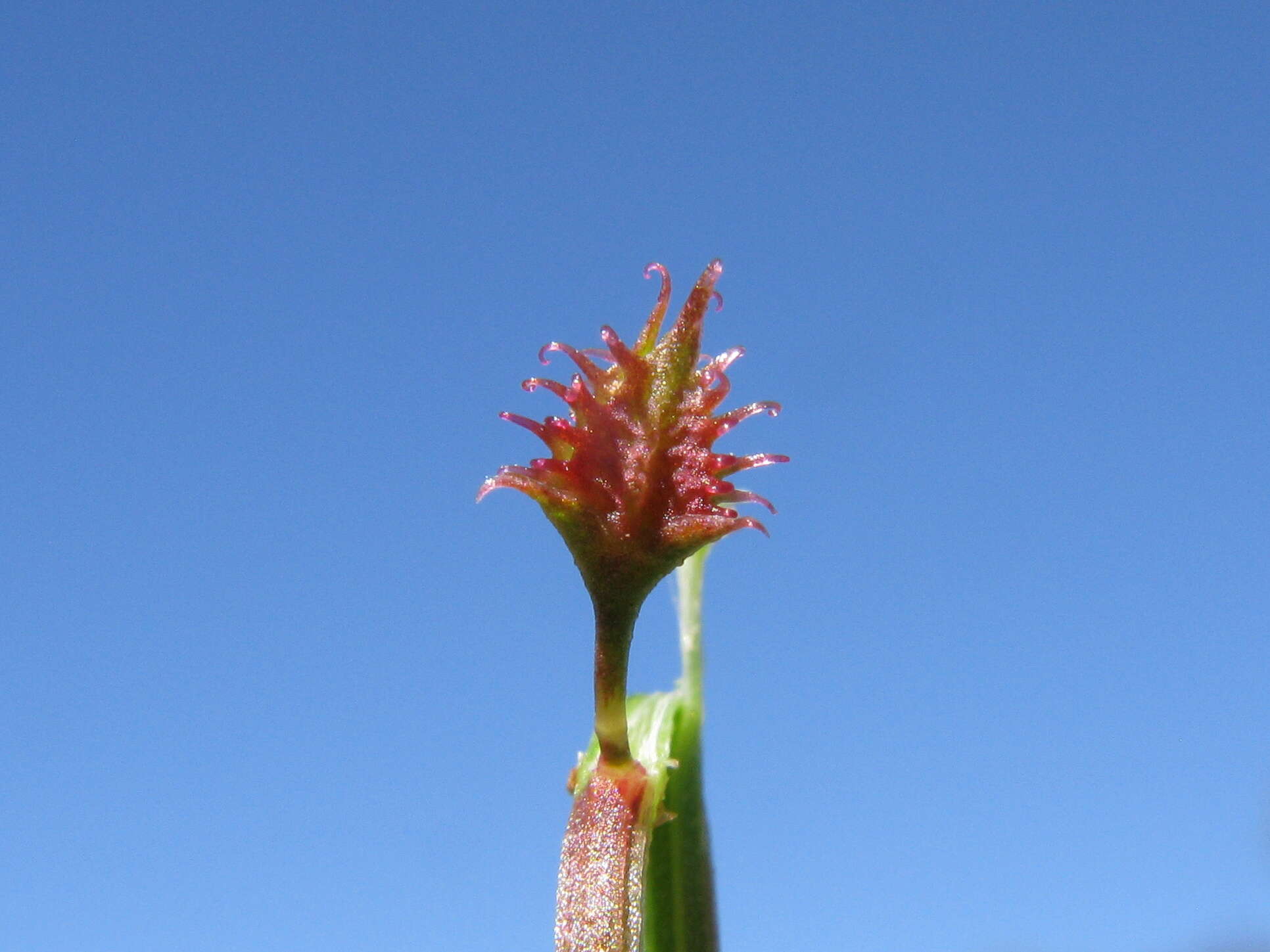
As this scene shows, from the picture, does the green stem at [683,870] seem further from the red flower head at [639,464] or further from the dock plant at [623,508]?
the red flower head at [639,464]

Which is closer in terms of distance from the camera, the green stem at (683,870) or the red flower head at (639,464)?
the red flower head at (639,464)

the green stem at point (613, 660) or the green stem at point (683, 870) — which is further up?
the green stem at point (613, 660)

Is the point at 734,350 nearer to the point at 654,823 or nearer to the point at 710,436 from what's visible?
the point at 710,436

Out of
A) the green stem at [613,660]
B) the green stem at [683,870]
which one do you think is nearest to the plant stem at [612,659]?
the green stem at [613,660]

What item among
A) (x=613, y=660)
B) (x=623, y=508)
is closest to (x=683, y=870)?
(x=613, y=660)

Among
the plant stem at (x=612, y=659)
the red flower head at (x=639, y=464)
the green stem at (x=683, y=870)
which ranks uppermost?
the red flower head at (x=639, y=464)

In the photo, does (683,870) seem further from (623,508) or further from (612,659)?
(623,508)

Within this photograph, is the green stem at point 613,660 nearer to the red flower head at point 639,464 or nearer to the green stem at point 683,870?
the red flower head at point 639,464

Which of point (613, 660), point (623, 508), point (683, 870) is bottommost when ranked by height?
point (683, 870)

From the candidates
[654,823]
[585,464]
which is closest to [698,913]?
[654,823]
